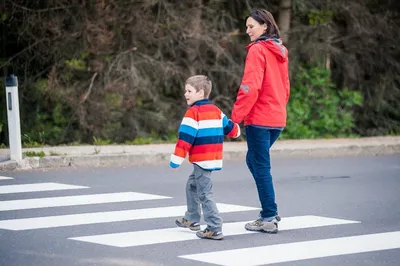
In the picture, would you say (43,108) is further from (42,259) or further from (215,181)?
(42,259)

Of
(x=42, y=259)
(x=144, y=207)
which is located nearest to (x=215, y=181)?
(x=144, y=207)

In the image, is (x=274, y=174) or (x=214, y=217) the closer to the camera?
(x=214, y=217)

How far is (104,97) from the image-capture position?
16.8 metres

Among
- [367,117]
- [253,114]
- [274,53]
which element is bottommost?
[367,117]

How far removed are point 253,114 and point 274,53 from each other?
1.91 ft

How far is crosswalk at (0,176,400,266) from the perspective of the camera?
23.0 feet

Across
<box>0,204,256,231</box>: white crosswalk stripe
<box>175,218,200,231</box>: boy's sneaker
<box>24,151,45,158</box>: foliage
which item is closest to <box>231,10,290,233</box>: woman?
<box>175,218,200,231</box>: boy's sneaker

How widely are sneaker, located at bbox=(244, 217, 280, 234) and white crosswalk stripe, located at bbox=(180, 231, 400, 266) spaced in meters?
0.45

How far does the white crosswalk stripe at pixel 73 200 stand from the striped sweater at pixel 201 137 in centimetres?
230

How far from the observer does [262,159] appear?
7930 millimetres

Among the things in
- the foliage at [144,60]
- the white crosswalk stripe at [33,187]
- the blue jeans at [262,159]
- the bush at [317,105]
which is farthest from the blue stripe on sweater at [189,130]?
the bush at [317,105]

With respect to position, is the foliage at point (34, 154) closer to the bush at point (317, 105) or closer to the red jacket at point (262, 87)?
the red jacket at point (262, 87)

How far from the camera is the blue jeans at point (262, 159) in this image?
7.86m

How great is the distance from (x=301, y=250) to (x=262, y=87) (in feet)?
5.07
